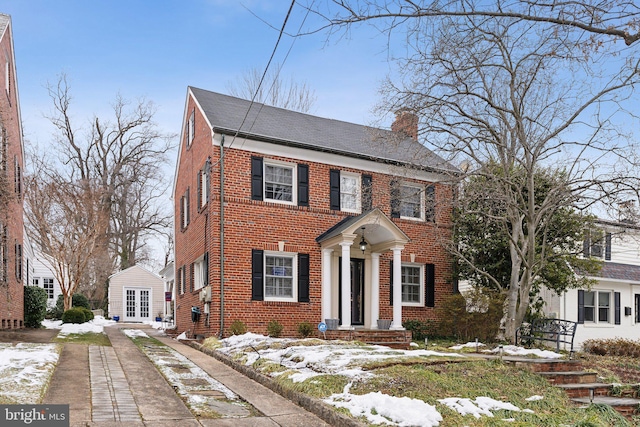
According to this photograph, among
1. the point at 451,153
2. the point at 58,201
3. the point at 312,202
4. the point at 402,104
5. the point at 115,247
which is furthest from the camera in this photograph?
the point at 115,247

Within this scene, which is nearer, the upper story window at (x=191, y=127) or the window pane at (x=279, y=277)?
the window pane at (x=279, y=277)

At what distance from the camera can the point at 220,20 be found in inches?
356

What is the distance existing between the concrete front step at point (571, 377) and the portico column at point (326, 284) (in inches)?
272

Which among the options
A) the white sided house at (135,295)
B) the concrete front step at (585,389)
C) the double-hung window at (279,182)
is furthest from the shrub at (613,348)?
the white sided house at (135,295)

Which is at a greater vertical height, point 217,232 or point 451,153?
point 451,153

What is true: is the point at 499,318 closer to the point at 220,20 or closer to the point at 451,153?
the point at 451,153

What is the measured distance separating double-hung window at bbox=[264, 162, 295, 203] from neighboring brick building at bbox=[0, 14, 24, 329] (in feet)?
21.3

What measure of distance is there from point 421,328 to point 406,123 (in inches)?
277

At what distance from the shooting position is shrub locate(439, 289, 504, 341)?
657 inches

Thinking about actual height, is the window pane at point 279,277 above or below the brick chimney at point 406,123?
below

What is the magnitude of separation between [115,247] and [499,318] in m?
29.6

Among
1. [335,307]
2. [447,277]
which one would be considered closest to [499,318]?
[447,277]

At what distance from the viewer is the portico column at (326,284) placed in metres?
15.8

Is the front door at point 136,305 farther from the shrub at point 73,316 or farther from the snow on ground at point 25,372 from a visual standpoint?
the snow on ground at point 25,372
